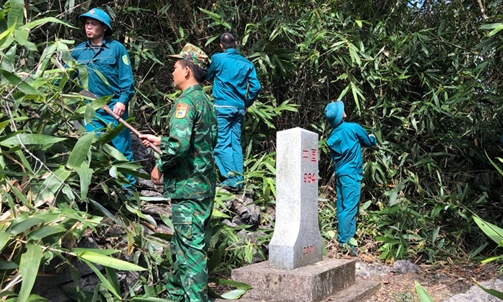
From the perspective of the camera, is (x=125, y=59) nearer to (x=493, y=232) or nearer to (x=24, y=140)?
(x=24, y=140)

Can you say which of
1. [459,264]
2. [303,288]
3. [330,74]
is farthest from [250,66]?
[459,264]

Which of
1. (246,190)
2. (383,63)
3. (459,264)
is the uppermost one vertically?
(383,63)

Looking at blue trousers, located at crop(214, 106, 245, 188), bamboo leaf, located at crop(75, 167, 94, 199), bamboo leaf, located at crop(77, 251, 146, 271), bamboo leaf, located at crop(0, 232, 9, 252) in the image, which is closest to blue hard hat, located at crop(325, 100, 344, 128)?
blue trousers, located at crop(214, 106, 245, 188)

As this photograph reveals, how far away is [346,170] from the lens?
20.2ft

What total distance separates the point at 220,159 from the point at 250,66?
3.68 ft

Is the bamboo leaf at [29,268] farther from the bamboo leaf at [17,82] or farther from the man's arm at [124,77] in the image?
the man's arm at [124,77]

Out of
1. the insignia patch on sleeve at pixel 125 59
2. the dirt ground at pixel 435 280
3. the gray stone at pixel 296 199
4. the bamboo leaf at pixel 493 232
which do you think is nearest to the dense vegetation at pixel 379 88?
the dirt ground at pixel 435 280

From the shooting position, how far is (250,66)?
5.91 meters

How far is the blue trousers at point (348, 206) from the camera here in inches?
240

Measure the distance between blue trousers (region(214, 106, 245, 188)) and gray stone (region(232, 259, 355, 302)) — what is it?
1.33m

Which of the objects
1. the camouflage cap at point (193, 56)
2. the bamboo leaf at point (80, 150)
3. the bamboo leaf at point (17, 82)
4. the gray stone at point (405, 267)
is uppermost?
the camouflage cap at point (193, 56)

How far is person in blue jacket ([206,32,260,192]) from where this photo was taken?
5598 mm

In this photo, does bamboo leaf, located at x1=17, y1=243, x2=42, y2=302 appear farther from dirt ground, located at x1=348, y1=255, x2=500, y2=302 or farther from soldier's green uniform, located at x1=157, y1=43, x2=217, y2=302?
dirt ground, located at x1=348, y1=255, x2=500, y2=302

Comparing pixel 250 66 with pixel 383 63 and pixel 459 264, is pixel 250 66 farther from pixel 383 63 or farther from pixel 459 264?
Answer: pixel 459 264
